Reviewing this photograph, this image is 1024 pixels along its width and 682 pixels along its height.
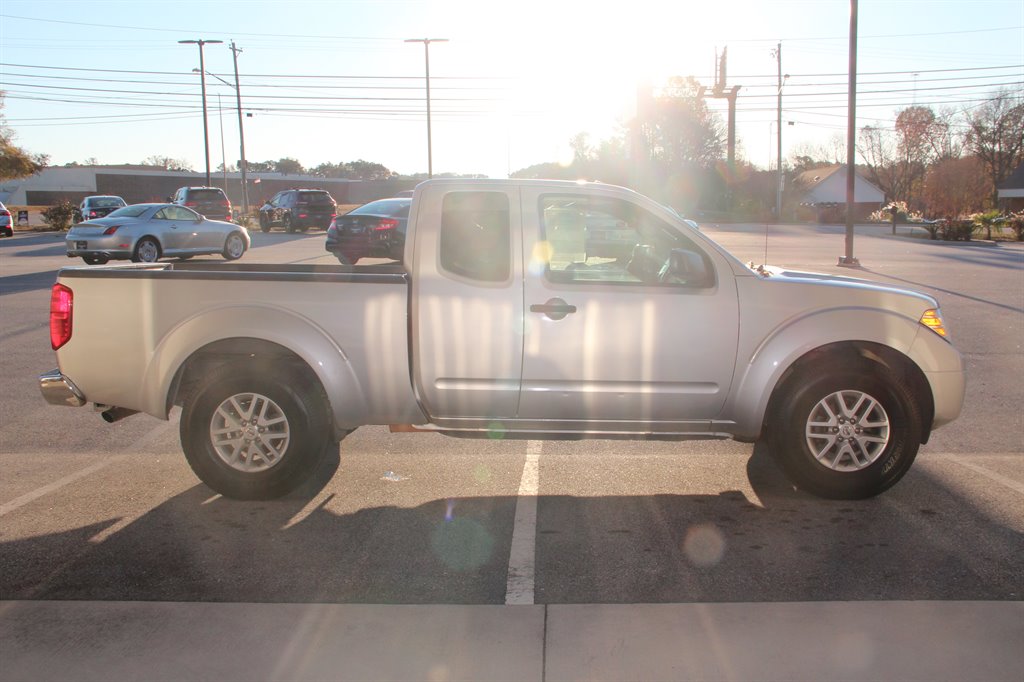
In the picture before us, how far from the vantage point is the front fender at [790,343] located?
5.38m

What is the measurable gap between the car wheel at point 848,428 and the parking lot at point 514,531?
20 centimetres

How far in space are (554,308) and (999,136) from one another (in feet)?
282

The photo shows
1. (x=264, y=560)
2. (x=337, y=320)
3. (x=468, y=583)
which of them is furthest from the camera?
(x=337, y=320)

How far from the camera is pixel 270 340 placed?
5.38 meters

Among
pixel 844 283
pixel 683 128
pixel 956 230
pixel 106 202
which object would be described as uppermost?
pixel 683 128

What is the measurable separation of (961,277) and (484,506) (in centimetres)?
1925

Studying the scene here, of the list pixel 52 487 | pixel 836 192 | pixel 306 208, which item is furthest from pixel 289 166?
pixel 52 487

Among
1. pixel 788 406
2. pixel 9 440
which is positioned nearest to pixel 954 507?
pixel 788 406

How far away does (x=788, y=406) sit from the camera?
540 centimetres

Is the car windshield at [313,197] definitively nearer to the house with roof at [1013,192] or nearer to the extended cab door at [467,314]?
the extended cab door at [467,314]

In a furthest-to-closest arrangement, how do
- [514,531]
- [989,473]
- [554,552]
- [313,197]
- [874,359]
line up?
1. [313,197]
2. [989,473]
3. [874,359]
4. [514,531]
5. [554,552]

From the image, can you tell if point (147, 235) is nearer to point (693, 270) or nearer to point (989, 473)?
point (693, 270)

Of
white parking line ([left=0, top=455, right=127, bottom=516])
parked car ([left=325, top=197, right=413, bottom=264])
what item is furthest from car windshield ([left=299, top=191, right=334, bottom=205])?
white parking line ([left=0, top=455, right=127, bottom=516])

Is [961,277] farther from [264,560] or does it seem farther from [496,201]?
[264,560]
